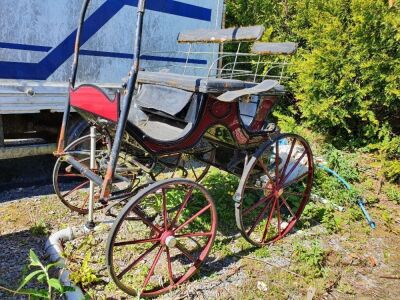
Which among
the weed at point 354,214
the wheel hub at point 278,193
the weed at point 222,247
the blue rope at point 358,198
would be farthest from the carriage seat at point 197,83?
the blue rope at point 358,198

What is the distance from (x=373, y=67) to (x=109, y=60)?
3.34 m

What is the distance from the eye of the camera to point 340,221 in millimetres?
4199

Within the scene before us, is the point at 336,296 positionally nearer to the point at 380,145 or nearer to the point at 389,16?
the point at 380,145

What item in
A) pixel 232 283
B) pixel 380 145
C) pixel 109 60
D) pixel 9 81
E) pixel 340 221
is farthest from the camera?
pixel 380 145

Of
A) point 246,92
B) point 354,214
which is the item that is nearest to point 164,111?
point 246,92

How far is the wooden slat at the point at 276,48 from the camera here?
3500 millimetres

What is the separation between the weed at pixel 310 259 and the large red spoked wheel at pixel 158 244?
2.73ft

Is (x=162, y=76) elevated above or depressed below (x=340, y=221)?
above

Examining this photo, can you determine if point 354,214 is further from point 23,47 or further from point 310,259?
point 23,47

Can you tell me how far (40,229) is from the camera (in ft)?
11.6

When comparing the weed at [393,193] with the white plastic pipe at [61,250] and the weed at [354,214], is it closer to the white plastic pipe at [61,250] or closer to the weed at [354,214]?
the weed at [354,214]

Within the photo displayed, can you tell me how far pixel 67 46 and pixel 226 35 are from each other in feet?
5.71

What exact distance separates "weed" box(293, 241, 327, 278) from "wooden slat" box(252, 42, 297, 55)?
1.71 metres

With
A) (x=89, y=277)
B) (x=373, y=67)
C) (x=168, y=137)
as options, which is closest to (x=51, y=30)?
(x=168, y=137)
